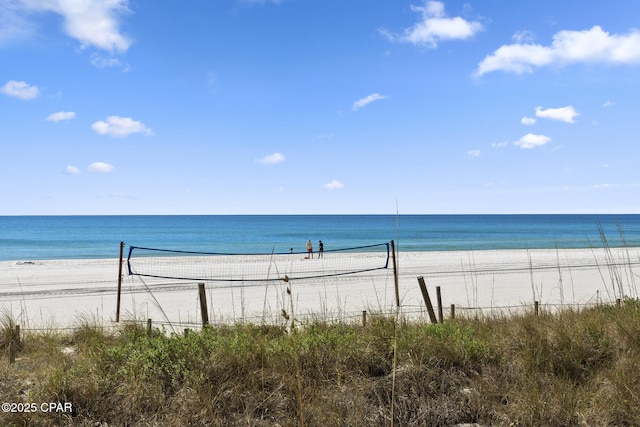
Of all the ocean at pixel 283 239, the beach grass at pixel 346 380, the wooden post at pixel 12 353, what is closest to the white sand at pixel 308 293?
the ocean at pixel 283 239

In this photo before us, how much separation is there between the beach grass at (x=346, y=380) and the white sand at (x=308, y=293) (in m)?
5.11

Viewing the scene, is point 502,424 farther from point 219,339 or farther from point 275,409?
point 219,339

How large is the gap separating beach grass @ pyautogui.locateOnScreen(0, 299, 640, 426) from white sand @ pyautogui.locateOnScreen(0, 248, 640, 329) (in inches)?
201

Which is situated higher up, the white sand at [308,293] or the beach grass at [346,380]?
the beach grass at [346,380]

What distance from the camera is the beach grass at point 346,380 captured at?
411 cm

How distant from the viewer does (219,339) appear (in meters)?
5.06

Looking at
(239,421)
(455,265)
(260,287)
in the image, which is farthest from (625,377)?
(455,265)

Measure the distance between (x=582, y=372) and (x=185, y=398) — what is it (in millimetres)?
3882

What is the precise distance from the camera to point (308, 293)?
1709cm

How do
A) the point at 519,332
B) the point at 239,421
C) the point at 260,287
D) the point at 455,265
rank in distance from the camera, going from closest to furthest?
the point at 239,421
the point at 519,332
the point at 260,287
the point at 455,265

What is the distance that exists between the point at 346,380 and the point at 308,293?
12.6m

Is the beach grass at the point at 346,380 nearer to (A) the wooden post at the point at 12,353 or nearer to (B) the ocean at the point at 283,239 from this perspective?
(A) the wooden post at the point at 12,353

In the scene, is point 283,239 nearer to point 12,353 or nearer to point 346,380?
point 12,353

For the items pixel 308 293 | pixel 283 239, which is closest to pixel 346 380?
pixel 308 293
